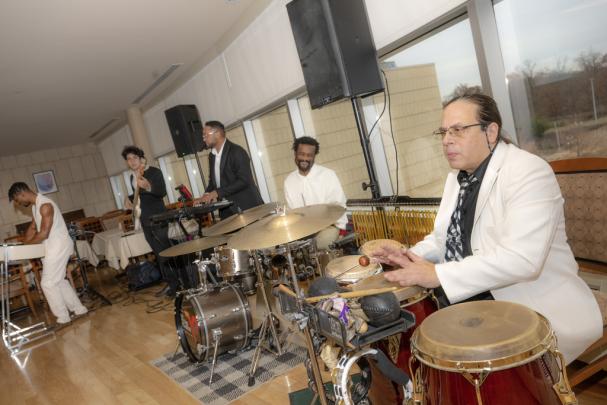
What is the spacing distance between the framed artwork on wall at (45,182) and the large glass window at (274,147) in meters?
8.10

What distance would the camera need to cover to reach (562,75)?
2535mm

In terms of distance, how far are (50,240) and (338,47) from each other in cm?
396

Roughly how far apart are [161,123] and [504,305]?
7642mm

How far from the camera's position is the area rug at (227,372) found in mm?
2672

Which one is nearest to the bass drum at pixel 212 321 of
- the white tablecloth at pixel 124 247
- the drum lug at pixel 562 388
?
the drum lug at pixel 562 388

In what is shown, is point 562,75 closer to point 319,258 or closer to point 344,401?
point 319,258

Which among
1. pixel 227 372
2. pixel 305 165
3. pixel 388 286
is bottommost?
pixel 227 372

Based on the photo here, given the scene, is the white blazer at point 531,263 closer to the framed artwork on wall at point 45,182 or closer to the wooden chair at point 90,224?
the wooden chair at point 90,224

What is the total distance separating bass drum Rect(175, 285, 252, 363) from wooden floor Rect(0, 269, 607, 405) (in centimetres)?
30

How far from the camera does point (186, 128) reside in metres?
6.31

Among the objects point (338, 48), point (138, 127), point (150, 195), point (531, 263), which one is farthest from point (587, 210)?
point (138, 127)

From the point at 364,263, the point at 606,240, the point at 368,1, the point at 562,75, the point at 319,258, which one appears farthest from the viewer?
the point at 368,1

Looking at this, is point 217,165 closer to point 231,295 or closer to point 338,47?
point 231,295

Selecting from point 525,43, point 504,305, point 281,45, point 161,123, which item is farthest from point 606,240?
point 161,123
